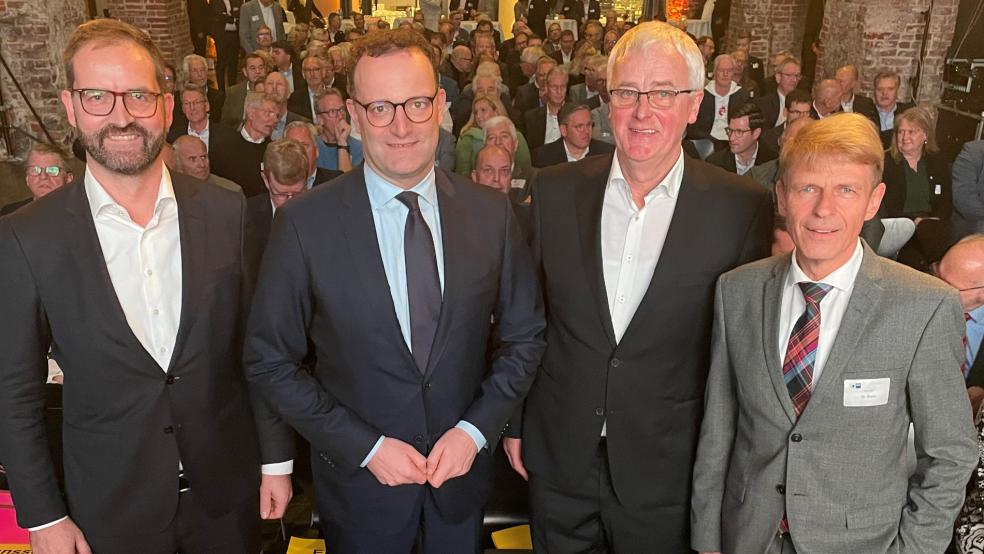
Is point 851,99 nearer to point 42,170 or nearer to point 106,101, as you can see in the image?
point 42,170

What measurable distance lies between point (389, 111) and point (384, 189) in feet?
0.63

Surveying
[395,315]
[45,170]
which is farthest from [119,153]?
[45,170]

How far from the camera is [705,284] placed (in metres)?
2.07

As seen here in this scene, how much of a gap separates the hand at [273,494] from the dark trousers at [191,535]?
3cm

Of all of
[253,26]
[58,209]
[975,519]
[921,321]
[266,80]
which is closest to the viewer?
[921,321]

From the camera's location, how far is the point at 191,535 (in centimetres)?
211

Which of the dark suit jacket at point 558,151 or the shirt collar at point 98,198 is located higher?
the shirt collar at point 98,198

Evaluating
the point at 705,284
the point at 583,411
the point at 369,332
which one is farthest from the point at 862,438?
the point at 369,332

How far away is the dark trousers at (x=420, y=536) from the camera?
207cm

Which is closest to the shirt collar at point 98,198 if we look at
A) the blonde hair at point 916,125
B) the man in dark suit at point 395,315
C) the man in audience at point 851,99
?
the man in dark suit at point 395,315

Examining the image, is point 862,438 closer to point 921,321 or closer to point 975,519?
point 921,321

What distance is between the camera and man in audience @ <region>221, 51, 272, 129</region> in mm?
7667

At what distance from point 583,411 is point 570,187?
2.05ft

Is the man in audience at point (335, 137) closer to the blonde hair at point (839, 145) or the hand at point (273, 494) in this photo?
the hand at point (273, 494)
